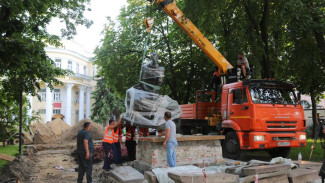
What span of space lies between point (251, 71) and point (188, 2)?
3784mm

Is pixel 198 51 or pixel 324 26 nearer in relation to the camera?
pixel 324 26

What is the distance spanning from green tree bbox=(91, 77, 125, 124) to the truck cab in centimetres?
2905

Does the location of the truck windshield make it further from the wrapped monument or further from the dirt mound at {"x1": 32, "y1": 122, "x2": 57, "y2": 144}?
the dirt mound at {"x1": 32, "y1": 122, "x2": 57, "y2": 144}

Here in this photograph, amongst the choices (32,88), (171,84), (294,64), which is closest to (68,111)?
(171,84)

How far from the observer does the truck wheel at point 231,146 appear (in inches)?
397

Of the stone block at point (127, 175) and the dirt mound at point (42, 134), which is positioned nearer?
the stone block at point (127, 175)

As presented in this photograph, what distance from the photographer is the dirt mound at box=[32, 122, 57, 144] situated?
21703 mm

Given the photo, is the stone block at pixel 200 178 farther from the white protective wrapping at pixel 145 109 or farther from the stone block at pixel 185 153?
the white protective wrapping at pixel 145 109

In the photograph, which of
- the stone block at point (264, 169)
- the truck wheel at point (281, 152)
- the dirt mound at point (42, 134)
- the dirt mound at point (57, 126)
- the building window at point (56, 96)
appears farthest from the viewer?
the building window at point (56, 96)

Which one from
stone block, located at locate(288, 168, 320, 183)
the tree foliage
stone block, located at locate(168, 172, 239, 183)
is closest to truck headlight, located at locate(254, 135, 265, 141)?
stone block, located at locate(288, 168, 320, 183)

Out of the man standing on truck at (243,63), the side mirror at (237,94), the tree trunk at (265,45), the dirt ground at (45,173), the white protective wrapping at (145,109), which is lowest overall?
the dirt ground at (45,173)

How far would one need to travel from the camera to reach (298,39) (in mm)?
11680

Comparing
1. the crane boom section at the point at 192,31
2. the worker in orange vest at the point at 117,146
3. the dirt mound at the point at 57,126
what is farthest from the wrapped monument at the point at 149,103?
the dirt mound at the point at 57,126

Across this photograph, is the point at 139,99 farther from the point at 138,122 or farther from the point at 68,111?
the point at 68,111
